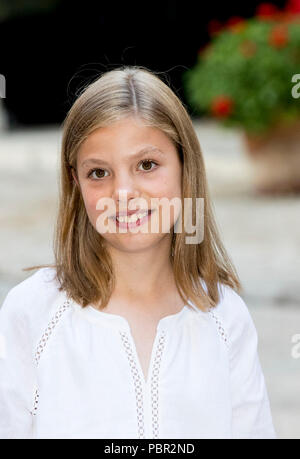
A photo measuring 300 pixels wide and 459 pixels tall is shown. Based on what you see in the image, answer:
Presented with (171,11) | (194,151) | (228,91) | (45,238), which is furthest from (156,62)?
(194,151)

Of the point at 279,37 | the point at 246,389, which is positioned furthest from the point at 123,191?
the point at 279,37

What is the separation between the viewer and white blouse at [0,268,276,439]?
4.84ft

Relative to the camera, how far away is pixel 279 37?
23.0 ft

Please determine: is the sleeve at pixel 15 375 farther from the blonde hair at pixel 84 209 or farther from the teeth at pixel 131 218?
the teeth at pixel 131 218

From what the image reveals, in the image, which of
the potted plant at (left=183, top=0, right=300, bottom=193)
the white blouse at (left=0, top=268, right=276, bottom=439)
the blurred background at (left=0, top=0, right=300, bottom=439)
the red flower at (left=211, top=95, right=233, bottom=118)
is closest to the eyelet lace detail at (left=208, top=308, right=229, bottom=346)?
the white blouse at (left=0, top=268, right=276, bottom=439)

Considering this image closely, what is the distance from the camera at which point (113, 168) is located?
1.50 metres

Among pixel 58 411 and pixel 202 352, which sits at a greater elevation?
pixel 202 352

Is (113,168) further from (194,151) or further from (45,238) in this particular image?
(45,238)

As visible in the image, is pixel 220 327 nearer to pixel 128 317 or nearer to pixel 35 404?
pixel 128 317

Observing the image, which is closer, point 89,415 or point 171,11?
point 89,415

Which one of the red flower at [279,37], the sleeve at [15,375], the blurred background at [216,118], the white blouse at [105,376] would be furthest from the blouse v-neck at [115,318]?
the red flower at [279,37]

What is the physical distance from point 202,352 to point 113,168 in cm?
36
